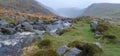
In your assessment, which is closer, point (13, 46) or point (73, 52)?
point (73, 52)

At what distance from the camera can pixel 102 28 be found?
33062 mm

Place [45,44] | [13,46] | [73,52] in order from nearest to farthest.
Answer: [73,52] < [45,44] < [13,46]

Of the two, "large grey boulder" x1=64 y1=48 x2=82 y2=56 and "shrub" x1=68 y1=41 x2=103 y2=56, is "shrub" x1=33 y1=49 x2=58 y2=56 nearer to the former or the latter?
"large grey boulder" x1=64 y1=48 x2=82 y2=56

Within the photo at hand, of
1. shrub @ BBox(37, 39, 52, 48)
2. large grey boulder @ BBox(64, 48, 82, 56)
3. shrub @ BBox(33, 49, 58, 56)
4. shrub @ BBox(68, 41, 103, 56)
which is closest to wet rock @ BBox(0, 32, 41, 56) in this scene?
shrub @ BBox(37, 39, 52, 48)

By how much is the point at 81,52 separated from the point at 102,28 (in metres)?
14.2

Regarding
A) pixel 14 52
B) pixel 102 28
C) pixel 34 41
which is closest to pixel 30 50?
pixel 14 52

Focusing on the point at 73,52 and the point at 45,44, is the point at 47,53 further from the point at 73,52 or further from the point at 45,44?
→ the point at 45,44

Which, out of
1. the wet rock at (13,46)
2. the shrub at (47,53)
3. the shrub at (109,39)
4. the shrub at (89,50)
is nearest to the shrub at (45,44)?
the wet rock at (13,46)

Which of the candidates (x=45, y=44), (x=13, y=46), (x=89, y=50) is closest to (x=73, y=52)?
(x=89, y=50)

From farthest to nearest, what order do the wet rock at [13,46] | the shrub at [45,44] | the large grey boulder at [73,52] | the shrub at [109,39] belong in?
1. the shrub at [109,39]
2. the wet rock at [13,46]
3. the shrub at [45,44]
4. the large grey boulder at [73,52]

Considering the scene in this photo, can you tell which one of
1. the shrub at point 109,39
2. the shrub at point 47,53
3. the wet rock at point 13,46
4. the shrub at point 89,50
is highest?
the shrub at point 89,50

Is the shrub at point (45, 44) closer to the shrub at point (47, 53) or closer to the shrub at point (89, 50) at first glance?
the shrub at point (47, 53)

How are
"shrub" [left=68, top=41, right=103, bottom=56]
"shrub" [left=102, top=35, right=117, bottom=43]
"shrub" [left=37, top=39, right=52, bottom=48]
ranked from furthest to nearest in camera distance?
"shrub" [left=102, top=35, right=117, bottom=43] < "shrub" [left=37, top=39, right=52, bottom=48] < "shrub" [left=68, top=41, right=103, bottom=56]

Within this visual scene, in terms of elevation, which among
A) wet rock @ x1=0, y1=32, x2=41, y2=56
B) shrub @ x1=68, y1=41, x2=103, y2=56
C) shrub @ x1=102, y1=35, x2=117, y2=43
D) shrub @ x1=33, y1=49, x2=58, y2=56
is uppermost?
shrub @ x1=68, y1=41, x2=103, y2=56
